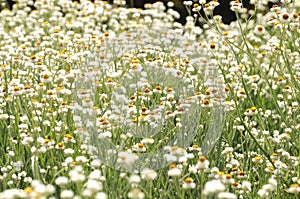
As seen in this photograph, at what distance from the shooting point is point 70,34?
411cm

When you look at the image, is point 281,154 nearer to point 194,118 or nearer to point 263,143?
point 263,143

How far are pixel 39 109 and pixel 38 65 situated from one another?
1.42ft

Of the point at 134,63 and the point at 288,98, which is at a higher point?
the point at 134,63

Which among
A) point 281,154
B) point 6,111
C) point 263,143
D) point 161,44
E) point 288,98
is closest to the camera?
point 281,154

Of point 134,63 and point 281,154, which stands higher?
point 134,63

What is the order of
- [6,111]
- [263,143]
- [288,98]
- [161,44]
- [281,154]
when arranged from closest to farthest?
[281,154], [263,143], [6,111], [288,98], [161,44]

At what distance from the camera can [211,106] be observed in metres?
2.90

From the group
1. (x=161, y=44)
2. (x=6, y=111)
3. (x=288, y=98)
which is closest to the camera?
(x=6, y=111)

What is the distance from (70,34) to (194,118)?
1464mm

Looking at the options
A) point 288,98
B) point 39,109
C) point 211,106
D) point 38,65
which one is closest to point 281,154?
point 211,106

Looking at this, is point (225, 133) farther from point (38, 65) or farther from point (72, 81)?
point (38, 65)

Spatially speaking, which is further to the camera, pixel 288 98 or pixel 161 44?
pixel 161 44

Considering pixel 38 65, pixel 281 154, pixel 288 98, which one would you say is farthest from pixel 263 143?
pixel 38 65

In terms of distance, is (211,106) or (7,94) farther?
(7,94)
